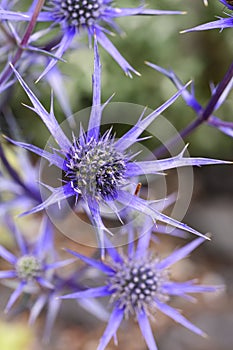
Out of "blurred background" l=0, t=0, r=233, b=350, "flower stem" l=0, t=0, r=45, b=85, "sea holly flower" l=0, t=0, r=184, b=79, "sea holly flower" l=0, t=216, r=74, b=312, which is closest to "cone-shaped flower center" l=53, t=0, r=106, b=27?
"sea holly flower" l=0, t=0, r=184, b=79

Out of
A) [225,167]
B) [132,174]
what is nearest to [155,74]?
[225,167]

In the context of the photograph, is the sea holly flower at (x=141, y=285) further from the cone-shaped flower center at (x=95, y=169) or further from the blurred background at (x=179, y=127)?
the blurred background at (x=179, y=127)

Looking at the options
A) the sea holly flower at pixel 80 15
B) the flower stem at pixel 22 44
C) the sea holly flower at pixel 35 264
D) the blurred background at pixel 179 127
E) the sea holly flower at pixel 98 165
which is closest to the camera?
the sea holly flower at pixel 98 165

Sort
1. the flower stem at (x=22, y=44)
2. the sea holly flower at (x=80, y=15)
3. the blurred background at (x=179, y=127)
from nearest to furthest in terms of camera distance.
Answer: the flower stem at (x=22, y=44) < the sea holly flower at (x=80, y=15) < the blurred background at (x=179, y=127)

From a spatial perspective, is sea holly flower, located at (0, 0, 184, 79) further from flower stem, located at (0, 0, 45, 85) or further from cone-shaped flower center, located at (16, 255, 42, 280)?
cone-shaped flower center, located at (16, 255, 42, 280)

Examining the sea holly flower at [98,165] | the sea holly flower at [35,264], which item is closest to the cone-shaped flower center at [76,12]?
the sea holly flower at [98,165]

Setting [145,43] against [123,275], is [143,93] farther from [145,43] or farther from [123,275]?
[123,275]

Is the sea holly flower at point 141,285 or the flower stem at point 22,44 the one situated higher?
the flower stem at point 22,44

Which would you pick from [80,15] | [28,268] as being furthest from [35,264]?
[80,15]

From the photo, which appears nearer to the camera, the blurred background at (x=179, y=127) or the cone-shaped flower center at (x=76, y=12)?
the cone-shaped flower center at (x=76, y=12)
